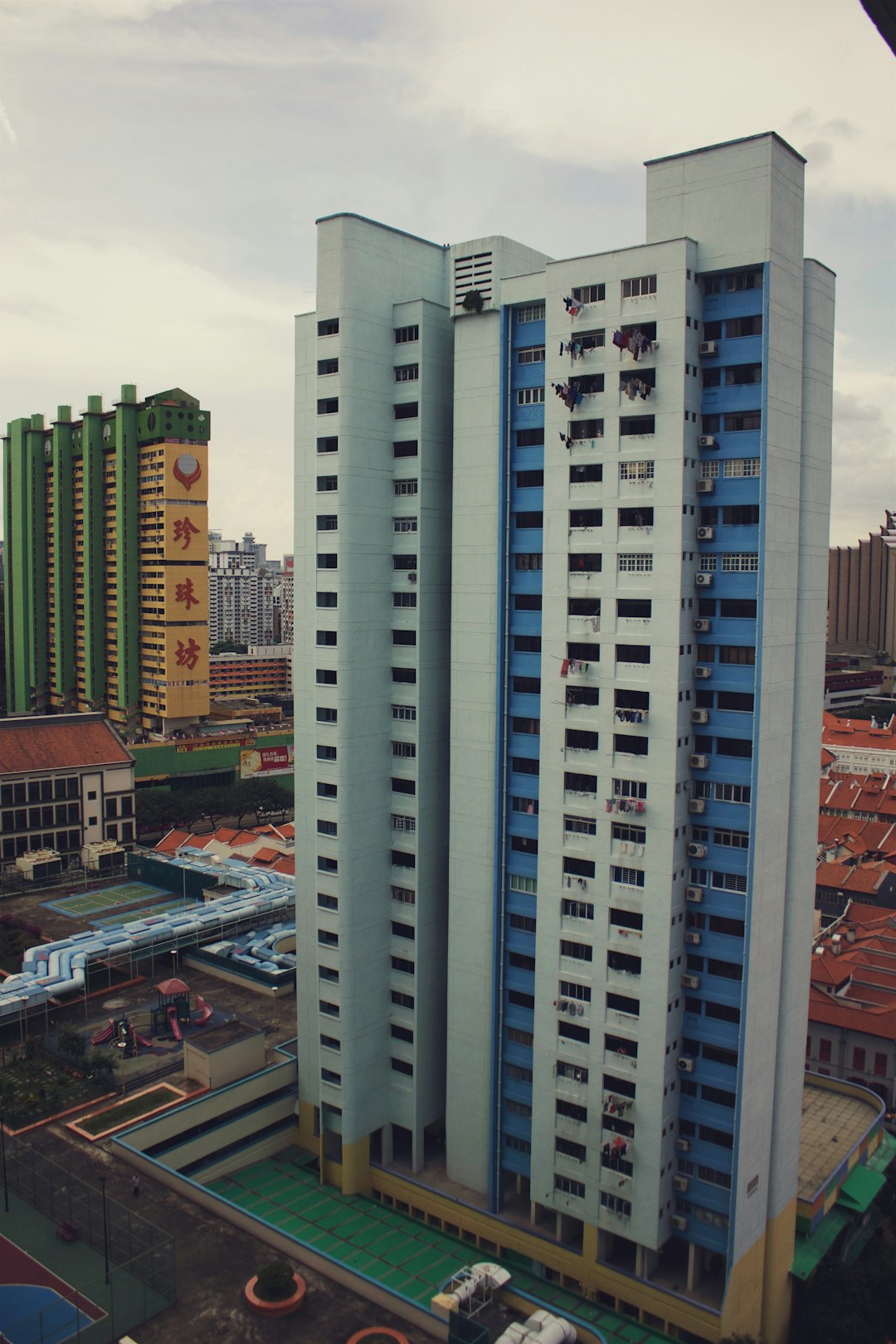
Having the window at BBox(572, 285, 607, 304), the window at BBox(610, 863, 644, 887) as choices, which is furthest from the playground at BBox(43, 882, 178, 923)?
the window at BBox(572, 285, 607, 304)

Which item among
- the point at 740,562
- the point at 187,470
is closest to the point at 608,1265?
the point at 740,562

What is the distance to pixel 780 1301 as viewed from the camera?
4206 centimetres

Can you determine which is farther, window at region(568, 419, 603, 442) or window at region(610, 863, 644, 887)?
window at region(568, 419, 603, 442)

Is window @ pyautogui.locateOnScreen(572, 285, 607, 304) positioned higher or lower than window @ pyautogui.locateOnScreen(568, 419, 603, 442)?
higher

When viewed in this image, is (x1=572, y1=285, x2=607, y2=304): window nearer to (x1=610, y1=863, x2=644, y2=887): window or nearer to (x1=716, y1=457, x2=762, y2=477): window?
(x1=716, y1=457, x2=762, y2=477): window

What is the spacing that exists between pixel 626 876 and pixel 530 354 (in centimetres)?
2225

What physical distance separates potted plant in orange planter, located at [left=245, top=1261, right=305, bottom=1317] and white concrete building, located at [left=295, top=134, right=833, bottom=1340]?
13.6 m

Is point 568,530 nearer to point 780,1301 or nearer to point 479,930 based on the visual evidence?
point 479,930

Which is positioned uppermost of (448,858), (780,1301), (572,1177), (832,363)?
(832,363)

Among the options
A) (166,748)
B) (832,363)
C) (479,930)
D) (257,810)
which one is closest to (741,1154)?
(479,930)

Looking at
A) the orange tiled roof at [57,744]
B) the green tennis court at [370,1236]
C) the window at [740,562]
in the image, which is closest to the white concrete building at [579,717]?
the window at [740,562]

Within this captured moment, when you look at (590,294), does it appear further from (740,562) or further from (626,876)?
(626,876)

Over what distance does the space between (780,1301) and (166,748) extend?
300ft

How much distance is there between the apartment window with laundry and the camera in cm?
3872
